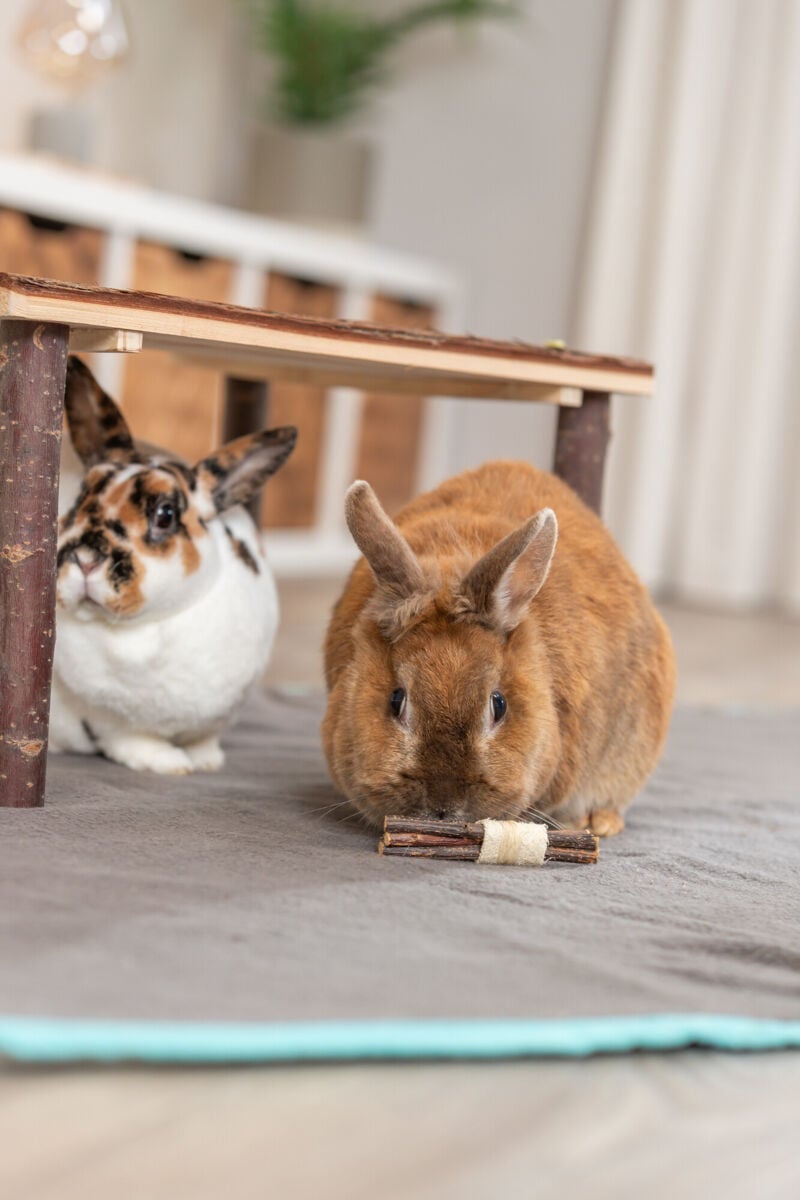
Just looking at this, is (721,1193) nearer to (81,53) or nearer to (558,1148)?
(558,1148)

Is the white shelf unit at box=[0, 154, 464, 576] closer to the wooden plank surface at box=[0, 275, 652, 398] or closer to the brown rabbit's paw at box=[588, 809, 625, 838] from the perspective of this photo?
the wooden plank surface at box=[0, 275, 652, 398]

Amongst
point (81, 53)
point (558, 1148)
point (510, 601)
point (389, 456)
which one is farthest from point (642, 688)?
point (389, 456)

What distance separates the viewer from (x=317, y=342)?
1787 millimetres

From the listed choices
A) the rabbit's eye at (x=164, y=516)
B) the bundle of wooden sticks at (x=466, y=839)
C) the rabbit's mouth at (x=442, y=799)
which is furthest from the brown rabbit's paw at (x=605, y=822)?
the rabbit's eye at (x=164, y=516)

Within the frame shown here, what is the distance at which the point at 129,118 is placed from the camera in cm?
475

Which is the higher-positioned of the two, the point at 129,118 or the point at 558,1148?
the point at 129,118

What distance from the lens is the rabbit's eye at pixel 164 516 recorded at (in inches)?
73.8

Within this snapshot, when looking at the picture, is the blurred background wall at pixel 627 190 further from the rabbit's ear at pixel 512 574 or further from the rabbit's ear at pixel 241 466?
the rabbit's ear at pixel 512 574

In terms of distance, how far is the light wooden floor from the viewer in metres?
0.96

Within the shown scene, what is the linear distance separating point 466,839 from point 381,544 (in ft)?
1.10

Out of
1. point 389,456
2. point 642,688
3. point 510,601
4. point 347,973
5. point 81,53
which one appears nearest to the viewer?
point 347,973

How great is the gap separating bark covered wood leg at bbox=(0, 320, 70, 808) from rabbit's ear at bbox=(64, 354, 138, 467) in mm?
308

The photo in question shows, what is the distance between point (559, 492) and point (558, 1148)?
1084mm

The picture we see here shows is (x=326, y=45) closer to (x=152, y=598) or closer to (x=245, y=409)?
(x=245, y=409)
